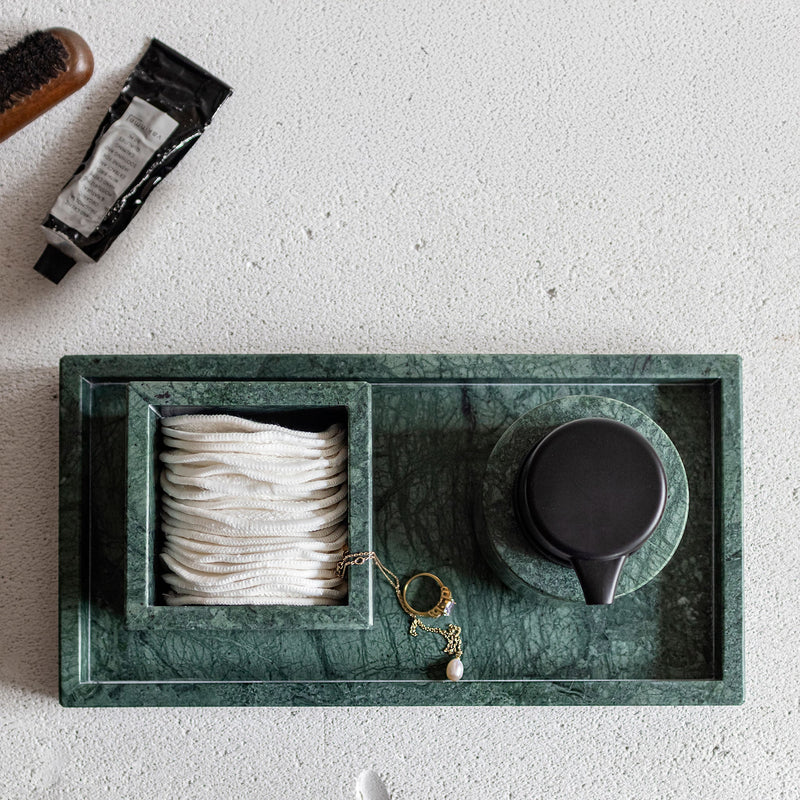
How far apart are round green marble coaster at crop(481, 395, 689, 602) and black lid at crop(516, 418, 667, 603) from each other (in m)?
0.02

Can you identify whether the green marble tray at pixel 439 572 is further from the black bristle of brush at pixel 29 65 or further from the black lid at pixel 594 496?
the black bristle of brush at pixel 29 65

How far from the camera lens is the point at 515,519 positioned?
16.6 inches

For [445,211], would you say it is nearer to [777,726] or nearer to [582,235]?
[582,235]

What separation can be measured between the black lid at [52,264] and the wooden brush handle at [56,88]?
2.9 inches

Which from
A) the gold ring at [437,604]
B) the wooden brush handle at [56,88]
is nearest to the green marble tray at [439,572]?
the gold ring at [437,604]

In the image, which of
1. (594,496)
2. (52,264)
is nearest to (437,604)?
(594,496)

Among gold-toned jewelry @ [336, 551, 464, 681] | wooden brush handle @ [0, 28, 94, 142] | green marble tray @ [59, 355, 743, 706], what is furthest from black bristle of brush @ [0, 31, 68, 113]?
gold-toned jewelry @ [336, 551, 464, 681]

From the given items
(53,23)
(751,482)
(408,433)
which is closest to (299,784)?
(408,433)

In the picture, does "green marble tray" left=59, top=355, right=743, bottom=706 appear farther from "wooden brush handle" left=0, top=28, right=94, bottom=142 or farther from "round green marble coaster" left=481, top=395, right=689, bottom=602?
"wooden brush handle" left=0, top=28, right=94, bottom=142

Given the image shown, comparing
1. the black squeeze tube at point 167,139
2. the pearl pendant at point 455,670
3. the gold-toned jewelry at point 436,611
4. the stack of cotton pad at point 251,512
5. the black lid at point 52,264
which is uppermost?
the black squeeze tube at point 167,139

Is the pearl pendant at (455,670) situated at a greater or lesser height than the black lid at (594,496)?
lesser

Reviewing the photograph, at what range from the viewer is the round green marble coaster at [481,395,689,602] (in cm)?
42

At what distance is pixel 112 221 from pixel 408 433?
23 centimetres

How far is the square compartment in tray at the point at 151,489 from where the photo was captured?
1.32 feet
